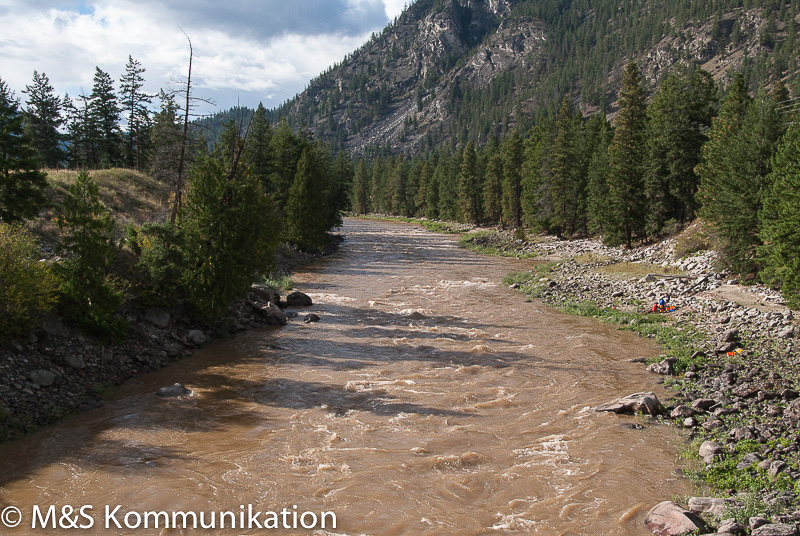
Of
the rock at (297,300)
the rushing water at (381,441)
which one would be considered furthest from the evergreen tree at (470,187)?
the rushing water at (381,441)

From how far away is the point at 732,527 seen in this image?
8.23 metres

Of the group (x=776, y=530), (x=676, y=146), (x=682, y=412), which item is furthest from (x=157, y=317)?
(x=676, y=146)

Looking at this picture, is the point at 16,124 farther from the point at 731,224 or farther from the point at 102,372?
the point at 731,224

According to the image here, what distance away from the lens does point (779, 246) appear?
19969mm

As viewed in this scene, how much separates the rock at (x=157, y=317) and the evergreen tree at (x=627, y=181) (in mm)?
38385

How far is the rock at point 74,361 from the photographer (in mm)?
15055

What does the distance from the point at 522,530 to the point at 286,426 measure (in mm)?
6701

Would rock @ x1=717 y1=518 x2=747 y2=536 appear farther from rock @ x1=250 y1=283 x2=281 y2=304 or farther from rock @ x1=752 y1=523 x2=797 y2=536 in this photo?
rock @ x1=250 y1=283 x2=281 y2=304

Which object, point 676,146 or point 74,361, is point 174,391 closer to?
point 74,361

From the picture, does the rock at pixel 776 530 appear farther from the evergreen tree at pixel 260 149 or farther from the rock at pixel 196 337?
the evergreen tree at pixel 260 149

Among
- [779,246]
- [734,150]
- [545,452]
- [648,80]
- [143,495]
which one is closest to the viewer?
[143,495]

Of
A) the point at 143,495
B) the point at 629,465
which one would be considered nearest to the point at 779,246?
the point at 629,465

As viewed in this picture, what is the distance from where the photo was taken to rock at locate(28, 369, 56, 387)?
45.2 feet

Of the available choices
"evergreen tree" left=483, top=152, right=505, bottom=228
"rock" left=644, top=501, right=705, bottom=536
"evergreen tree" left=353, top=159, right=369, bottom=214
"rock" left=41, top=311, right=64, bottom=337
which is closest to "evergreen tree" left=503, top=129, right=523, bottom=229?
"evergreen tree" left=483, top=152, right=505, bottom=228
